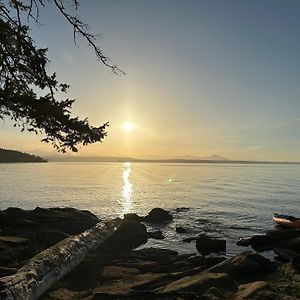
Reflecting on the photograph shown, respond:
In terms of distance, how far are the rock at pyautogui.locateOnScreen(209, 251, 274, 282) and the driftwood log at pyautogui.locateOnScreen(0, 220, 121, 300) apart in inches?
213

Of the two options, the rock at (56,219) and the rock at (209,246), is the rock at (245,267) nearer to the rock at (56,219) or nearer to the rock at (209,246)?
the rock at (209,246)

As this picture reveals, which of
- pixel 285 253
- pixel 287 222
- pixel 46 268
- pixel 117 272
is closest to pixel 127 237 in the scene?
pixel 117 272

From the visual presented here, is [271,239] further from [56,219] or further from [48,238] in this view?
[56,219]

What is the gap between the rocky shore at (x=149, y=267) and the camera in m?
10.7

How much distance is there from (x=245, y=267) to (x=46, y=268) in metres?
7.68

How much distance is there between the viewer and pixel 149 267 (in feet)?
52.3

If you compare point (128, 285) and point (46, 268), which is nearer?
point (46, 268)

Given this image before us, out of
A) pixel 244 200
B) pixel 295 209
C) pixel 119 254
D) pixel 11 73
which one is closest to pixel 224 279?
pixel 119 254

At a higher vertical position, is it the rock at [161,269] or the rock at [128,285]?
the rock at [128,285]

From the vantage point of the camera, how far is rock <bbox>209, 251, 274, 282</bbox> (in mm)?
13883

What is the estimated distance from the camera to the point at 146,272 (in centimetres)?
1520

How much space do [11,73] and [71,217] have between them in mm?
16988

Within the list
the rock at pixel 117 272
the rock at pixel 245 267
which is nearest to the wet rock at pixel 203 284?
the rock at pixel 245 267

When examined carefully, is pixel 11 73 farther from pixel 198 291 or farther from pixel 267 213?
pixel 267 213
